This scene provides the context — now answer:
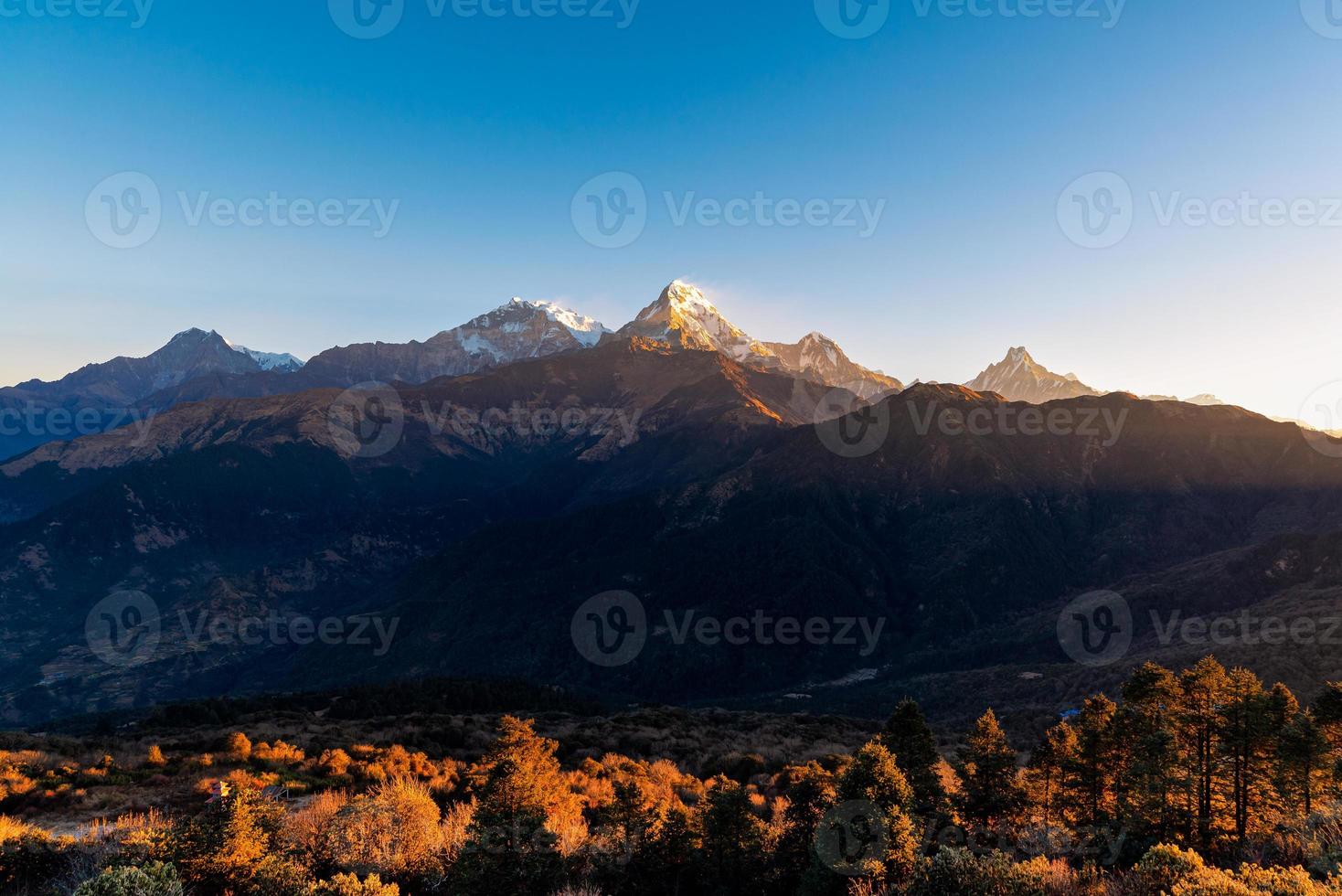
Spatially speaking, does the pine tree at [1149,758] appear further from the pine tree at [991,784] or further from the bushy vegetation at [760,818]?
the pine tree at [991,784]

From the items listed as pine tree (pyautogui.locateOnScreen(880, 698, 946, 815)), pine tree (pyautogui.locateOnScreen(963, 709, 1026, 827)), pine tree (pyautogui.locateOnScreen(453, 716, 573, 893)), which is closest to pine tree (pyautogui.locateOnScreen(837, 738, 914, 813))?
pine tree (pyautogui.locateOnScreen(880, 698, 946, 815))

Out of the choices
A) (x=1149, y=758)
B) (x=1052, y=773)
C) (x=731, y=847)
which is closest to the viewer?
(x=731, y=847)

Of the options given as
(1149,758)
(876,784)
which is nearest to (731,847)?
(876,784)

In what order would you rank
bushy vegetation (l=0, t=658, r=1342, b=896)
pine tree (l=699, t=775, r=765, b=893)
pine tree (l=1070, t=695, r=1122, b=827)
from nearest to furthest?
bushy vegetation (l=0, t=658, r=1342, b=896) < pine tree (l=699, t=775, r=765, b=893) < pine tree (l=1070, t=695, r=1122, b=827)

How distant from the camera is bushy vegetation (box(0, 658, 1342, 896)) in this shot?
487 inches

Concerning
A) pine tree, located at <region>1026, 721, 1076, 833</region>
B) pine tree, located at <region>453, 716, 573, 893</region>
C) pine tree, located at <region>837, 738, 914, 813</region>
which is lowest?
pine tree, located at <region>1026, 721, 1076, 833</region>

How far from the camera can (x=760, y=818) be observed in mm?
20641

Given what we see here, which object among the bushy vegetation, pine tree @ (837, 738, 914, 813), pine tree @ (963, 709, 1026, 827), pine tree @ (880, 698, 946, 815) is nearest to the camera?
the bushy vegetation

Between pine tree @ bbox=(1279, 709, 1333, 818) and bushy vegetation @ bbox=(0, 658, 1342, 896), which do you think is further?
pine tree @ bbox=(1279, 709, 1333, 818)

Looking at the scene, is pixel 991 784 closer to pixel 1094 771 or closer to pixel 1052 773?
pixel 1094 771

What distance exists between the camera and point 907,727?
85.9 feet

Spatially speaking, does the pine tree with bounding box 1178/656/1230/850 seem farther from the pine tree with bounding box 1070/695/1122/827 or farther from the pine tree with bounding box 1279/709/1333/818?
the pine tree with bounding box 1070/695/1122/827

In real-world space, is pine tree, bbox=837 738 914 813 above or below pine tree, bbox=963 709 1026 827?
above

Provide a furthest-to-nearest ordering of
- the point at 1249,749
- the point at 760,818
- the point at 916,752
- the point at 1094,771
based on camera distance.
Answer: the point at 916,752, the point at 1249,749, the point at 1094,771, the point at 760,818
